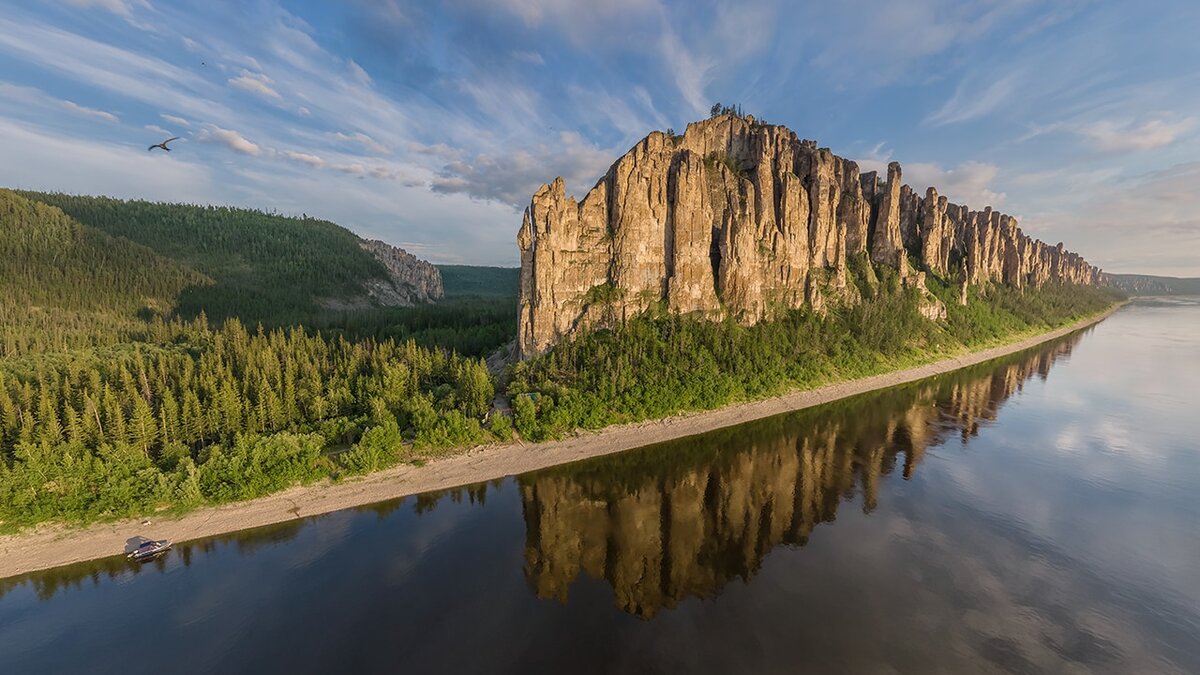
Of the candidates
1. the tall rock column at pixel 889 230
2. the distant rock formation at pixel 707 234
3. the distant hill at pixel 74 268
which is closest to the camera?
the distant rock formation at pixel 707 234

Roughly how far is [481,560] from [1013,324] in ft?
633

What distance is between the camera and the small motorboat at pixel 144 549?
38.3 meters

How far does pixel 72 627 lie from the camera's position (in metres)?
31.9

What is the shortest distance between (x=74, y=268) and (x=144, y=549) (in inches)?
6947

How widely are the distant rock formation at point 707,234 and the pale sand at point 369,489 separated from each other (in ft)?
78.4

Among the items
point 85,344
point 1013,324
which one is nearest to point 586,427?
point 85,344

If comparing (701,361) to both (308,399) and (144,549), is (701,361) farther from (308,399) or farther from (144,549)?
(144,549)

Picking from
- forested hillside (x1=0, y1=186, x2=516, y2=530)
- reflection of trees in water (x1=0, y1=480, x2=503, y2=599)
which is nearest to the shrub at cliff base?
forested hillside (x1=0, y1=186, x2=516, y2=530)

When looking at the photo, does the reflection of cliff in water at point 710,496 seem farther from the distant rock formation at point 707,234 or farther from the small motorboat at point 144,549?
the small motorboat at point 144,549

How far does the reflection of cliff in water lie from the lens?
3844cm

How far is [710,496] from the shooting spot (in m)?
51.5

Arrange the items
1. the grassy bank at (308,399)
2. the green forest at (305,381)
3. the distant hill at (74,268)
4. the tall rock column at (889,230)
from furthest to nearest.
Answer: the tall rock column at (889,230) < the distant hill at (74,268) < the green forest at (305,381) < the grassy bank at (308,399)

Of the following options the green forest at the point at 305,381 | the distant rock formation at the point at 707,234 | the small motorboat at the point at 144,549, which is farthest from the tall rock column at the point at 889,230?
the small motorboat at the point at 144,549

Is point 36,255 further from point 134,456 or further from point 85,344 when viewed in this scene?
point 134,456
